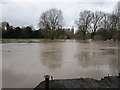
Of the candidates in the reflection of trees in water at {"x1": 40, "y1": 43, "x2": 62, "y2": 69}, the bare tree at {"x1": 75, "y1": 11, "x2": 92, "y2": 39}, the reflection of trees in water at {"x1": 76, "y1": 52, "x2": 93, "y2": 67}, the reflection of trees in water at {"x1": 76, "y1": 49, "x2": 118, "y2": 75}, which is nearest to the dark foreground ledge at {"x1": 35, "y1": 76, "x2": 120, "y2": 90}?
the reflection of trees in water at {"x1": 76, "y1": 49, "x2": 118, "y2": 75}

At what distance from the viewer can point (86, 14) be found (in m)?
33.9

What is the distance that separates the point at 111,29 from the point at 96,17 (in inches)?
209

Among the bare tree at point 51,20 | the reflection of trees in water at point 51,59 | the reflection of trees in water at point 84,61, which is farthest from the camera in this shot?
the bare tree at point 51,20

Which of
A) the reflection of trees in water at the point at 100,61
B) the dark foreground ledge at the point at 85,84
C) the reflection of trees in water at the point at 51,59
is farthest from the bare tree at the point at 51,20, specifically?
the dark foreground ledge at the point at 85,84

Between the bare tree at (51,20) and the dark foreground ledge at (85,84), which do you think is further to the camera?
the bare tree at (51,20)

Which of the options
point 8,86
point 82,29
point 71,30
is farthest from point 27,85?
point 71,30

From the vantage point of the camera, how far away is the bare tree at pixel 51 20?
32.2 m

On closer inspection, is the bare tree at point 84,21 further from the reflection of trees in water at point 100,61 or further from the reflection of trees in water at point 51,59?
the reflection of trees in water at point 100,61

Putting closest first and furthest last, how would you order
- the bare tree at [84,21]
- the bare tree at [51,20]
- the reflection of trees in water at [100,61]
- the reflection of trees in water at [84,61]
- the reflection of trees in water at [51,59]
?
the reflection of trees in water at [100,61] → the reflection of trees in water at [51,59] → the reflection of trees in water at [84,61] → the bare tree at [51,20] → the bare tree at [84,21]

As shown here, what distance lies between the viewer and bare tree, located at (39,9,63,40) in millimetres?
Answer: 32219

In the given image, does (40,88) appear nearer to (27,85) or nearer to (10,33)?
(27,85)

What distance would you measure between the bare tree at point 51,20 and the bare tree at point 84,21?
3.76 meters

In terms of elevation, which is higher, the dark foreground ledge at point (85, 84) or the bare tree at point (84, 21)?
the bare tree at point (84, 21)

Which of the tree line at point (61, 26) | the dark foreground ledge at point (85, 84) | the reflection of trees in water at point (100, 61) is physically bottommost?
the reflection of trees in water at point (100, 61)
